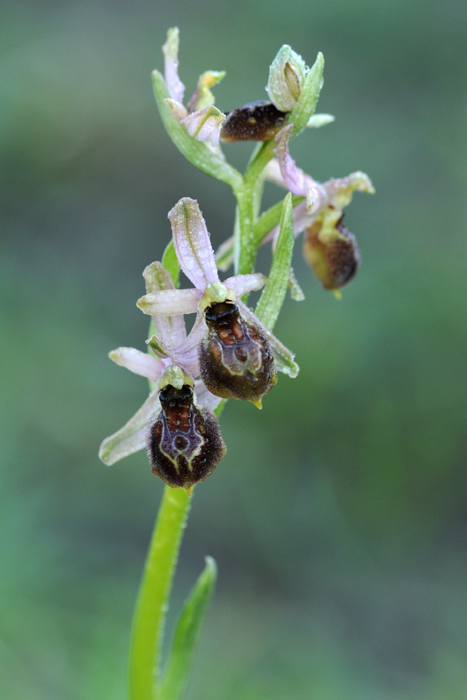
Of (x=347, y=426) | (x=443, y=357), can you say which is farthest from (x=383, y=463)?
(x=443, y=357)

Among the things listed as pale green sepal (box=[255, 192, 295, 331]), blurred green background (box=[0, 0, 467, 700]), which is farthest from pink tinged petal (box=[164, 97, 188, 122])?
blurred green background (box=[0, 0, 467, 700])

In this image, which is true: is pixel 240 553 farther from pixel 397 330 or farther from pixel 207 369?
pixel 207 369

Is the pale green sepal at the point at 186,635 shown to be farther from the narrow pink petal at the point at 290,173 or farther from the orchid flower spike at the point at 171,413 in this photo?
the narrow pink petal at the point at 290,173

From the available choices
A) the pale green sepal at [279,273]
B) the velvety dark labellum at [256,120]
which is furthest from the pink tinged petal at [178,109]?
the pale green sepal at [279,273]

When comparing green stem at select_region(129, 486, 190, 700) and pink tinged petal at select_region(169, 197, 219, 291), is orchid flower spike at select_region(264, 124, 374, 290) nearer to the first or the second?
pink tinged petal at select_region(169, 197, 219, 291)

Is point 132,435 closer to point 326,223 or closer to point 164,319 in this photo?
point 164,319

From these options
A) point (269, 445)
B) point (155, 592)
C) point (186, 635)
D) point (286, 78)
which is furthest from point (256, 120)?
point (269, 445)
